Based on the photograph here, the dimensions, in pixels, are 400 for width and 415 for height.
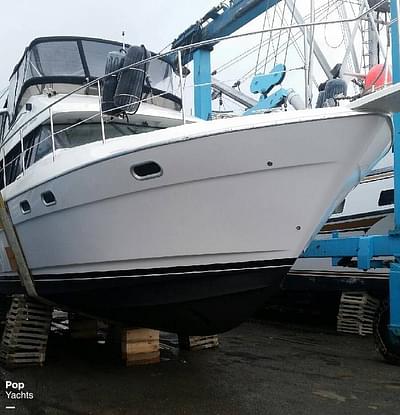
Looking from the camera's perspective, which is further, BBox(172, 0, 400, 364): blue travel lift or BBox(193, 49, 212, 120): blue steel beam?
BBox(193, 49, 212, 120): blue steel beam

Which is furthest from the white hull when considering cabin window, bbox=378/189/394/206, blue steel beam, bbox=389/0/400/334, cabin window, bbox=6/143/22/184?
cabin window, bbox=378/189/394/206

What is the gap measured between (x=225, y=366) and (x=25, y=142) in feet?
11.4

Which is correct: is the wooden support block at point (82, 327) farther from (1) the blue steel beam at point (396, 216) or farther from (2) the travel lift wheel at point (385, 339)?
(1) the blue steel beam at point (396, 216)

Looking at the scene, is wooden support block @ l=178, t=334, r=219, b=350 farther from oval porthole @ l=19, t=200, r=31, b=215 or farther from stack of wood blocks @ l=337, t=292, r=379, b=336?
stack of wood blocks @ l=337, t=292, r=379, b=336

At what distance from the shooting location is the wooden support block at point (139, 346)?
5582 millimetres

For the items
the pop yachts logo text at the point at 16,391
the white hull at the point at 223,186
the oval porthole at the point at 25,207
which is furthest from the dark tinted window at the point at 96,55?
the pop yachts logo text at the point at 16,391

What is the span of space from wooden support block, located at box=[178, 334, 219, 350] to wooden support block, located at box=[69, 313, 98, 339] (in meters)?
1.30

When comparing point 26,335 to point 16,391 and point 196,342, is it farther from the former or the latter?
point 196,342

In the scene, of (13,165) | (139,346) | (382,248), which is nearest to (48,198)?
(139,346)

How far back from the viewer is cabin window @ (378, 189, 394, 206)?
8.05m

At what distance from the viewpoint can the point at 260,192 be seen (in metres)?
3.87

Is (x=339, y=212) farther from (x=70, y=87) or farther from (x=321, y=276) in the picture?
(x=70, y=87)

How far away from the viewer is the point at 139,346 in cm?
564

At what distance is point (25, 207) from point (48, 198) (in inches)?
25.0
